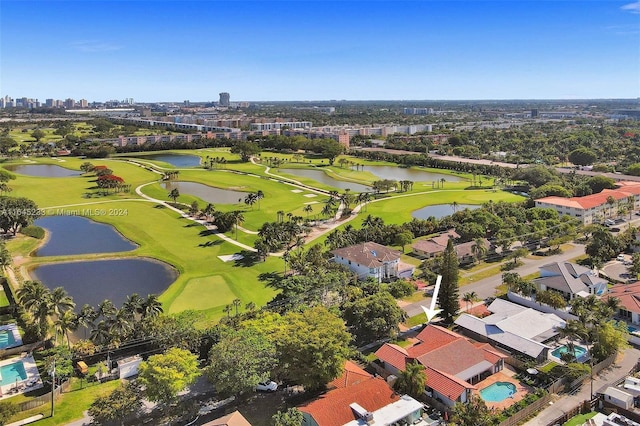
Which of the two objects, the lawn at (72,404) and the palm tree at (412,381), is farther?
the palm tree at (412,381)

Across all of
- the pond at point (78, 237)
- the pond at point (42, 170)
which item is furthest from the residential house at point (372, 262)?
the pond at point (42, 170)

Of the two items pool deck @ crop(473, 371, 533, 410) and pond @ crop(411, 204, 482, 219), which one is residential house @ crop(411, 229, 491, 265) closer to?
pond @ crop(411, 204, 482, 219)

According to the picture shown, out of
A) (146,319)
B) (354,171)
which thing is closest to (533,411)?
(146,319)

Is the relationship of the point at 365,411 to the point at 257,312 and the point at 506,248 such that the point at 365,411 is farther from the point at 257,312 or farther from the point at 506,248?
the point at 506,248

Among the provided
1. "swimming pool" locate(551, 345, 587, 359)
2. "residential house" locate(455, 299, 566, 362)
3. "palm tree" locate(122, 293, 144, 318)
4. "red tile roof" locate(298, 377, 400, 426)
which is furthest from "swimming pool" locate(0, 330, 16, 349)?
"swimming pool" locate(551, 345, 587, 359)

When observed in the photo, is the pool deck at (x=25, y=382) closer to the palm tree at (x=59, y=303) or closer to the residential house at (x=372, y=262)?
the palm tree at (x=59, y=303)
